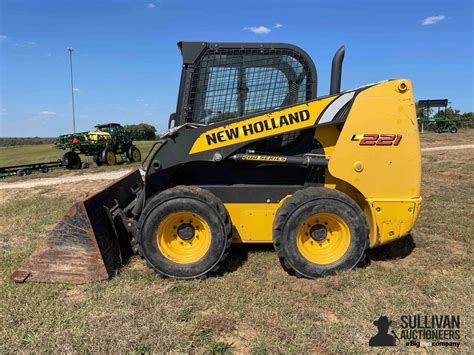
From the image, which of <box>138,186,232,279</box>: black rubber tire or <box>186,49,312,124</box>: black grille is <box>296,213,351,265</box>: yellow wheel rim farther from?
<box>186,49,312,124</box>: black grille

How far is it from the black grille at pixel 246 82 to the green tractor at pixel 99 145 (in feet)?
49.1

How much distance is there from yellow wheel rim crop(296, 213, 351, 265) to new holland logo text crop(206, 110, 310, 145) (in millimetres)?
1051

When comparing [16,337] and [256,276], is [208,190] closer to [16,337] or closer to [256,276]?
[256,276]

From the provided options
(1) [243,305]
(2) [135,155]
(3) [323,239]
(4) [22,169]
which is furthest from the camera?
(2) [135,155]

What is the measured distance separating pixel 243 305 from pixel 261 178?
1.58m

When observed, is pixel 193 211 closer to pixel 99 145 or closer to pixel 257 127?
pixel 257 127

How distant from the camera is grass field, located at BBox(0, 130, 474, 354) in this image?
306 centimetres

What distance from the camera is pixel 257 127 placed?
4.18 metres

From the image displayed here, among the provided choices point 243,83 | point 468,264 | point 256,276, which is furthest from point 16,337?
point 468,264

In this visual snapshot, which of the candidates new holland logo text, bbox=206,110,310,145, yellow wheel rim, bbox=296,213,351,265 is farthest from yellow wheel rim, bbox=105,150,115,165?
yellow wheel rim, bbox=296,213,351,265

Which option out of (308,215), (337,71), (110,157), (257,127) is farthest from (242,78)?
(110,157)

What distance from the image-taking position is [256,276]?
13.8 ft

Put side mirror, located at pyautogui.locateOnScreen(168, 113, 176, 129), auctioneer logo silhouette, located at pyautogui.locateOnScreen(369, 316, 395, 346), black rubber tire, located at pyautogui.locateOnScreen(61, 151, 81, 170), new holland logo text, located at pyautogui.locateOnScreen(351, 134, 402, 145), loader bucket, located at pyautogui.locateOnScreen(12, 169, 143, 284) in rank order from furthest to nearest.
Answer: black rubber tire, located at pyautogui.locateOnScreen(61, 151, 81, 170)
side mirror, located at pyautogui.locateOnScreen(168, 113, 176, 129)
new holland logo text, located at pyautogui.locateOnScreen(351, 134, 402, 145)
loader bucket, located at pyautogui.locateOnScreen(12, 169, 143, 284)
auctioneer logo silhouette, located at pyautogui.locateOnScreen(369, 316, 395, 346)

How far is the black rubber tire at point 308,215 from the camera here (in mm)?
4082
